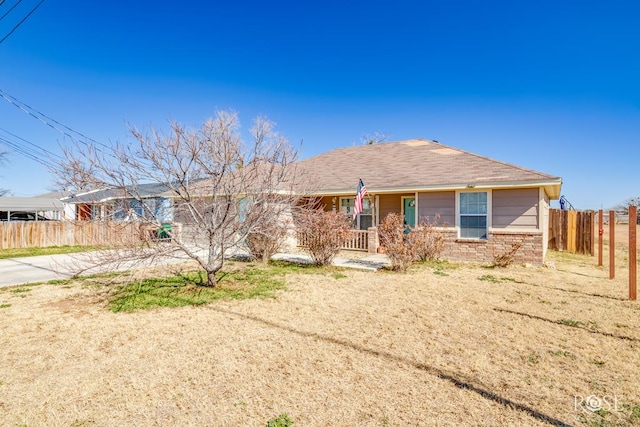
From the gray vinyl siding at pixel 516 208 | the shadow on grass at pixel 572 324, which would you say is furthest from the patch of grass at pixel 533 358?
the gray vinyl siding at pixel 516 208

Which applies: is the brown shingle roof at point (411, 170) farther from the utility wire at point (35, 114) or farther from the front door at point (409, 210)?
the utility wire at point (35, 114)

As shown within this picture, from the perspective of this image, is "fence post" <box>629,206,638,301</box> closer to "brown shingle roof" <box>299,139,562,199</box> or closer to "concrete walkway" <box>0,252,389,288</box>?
"brown shingle roof" <box>299,139,562,199</box>

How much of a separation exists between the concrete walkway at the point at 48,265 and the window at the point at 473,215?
3182mm

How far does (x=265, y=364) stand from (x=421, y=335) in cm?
231

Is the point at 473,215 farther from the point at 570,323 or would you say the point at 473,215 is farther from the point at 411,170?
the point at 570,323

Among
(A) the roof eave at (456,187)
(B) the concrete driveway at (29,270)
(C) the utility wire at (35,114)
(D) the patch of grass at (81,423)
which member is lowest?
(B) the concrete driveway at (29,270)

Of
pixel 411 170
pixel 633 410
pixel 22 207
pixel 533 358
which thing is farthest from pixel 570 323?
pixel 22 207

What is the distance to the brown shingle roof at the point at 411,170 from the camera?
37.6 feet

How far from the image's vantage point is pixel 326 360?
159 inches

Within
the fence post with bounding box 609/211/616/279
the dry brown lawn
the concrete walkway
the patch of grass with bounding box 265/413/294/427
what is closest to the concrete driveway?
the concrete walkway

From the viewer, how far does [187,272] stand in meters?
9.64

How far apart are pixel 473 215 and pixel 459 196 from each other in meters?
0.84

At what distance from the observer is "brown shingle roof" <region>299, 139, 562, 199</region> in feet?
37.6

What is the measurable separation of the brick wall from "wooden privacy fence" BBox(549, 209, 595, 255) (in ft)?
16.8
